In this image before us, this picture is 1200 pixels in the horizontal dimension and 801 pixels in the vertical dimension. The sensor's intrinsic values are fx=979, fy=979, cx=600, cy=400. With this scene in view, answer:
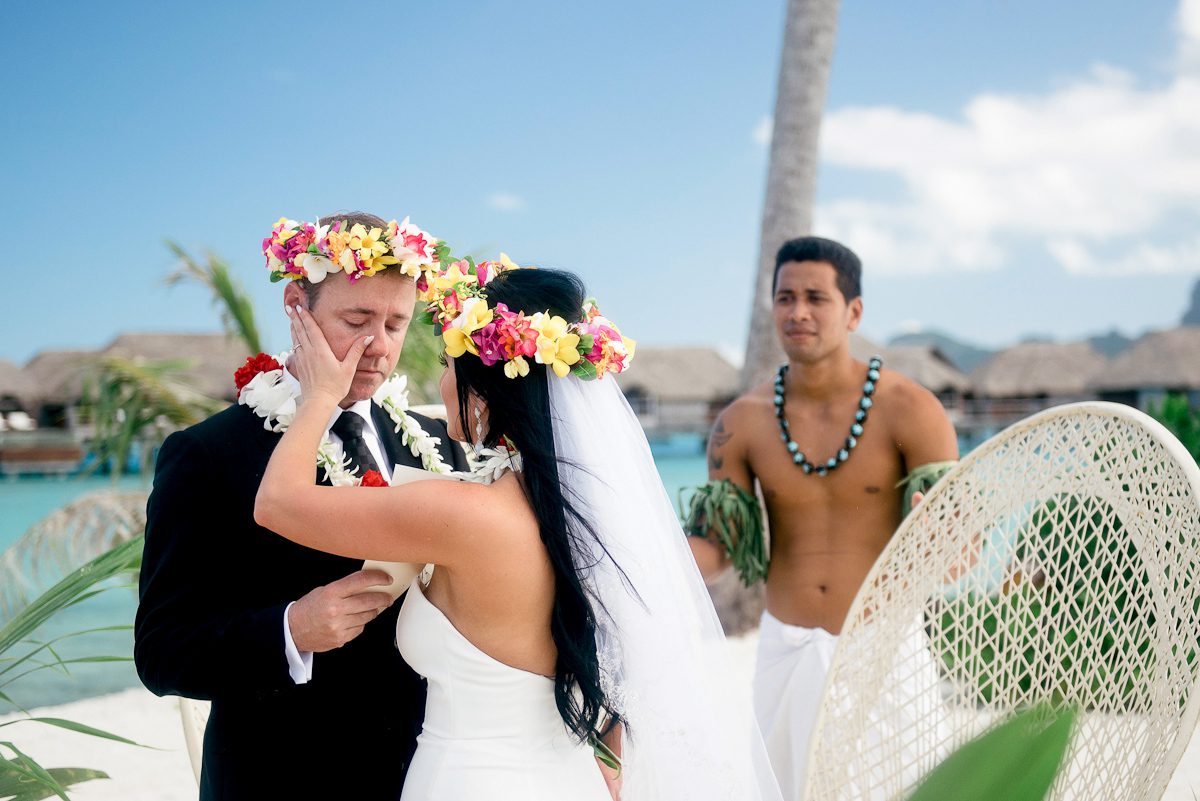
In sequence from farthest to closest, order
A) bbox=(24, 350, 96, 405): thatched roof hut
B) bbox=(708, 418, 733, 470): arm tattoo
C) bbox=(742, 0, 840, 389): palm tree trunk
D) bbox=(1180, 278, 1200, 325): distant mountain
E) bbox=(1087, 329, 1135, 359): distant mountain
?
bbox=(1180, 278, 1200, 325): distant mountain
bbox=(1087, 329, 1135, 359): distant mountain
bbox=(24, 350, 96, 405): thatched roof hut
bbox=(742, 0, 840, 389): palm tree trunk
bbox=(708, 418, 733, 470): arm tattoo

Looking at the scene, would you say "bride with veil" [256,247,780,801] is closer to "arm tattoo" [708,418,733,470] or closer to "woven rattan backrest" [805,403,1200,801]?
"woven rattan backrest" [805,403,1200,801]

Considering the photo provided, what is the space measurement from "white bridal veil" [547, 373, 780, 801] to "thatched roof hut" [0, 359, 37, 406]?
33.3 meters

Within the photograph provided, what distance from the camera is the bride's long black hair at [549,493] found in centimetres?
188

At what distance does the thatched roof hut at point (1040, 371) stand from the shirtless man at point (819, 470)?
39217 millimetres

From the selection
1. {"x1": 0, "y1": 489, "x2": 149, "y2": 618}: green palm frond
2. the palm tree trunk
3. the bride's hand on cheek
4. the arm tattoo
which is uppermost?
the palm tree trunk

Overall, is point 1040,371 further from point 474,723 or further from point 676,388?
point 474,723

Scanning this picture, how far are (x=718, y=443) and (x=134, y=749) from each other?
16.8 ft

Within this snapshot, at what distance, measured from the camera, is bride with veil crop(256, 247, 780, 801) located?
178 cm

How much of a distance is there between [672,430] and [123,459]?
32716 mm

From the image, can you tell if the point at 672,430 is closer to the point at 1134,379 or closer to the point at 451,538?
the point at 1134,379

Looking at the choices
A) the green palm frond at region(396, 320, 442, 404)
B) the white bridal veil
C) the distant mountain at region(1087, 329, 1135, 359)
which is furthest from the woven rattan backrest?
the distant mountain at region(1087, 329, 1135, 359)

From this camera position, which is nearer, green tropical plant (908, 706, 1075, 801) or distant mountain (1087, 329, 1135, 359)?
green tropical plant (908, 706, 1075, 801)

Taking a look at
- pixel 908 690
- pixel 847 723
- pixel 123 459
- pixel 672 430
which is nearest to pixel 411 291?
pixel 847 723

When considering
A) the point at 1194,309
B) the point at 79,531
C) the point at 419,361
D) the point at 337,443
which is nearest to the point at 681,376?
the point at 419,361
